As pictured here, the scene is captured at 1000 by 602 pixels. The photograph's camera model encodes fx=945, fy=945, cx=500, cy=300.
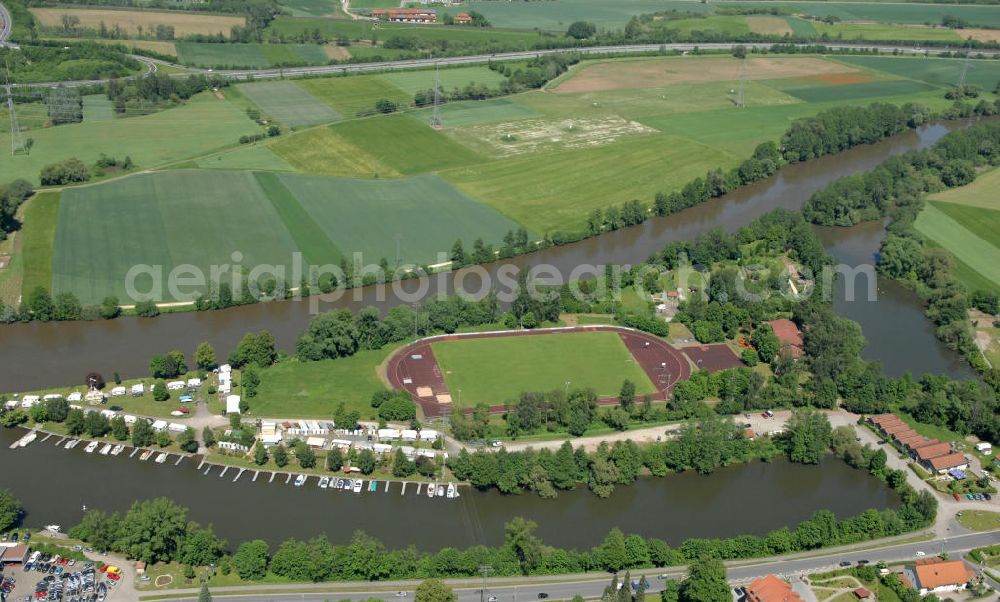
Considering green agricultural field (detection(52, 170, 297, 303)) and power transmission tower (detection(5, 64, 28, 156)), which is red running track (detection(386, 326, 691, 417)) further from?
power transmission tower (detection(5, 64, 28, 156))

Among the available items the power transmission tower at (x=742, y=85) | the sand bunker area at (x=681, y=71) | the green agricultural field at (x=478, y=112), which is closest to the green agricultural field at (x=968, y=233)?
the power transmission tower at (x=742, y=85)

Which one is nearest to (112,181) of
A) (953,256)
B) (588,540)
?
(588,540)

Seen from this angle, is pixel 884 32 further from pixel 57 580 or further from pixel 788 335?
pixel 57 580

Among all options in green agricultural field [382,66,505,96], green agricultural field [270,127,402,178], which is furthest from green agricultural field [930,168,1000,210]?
green agricultural field [382,66,505,96]

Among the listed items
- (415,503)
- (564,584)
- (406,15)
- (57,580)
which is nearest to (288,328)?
(415,503)

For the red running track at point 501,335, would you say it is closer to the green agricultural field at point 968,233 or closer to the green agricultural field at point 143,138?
the green agricultural field at point 968,233
